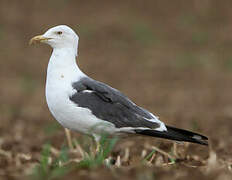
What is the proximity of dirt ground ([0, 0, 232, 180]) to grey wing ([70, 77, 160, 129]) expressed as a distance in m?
0.41

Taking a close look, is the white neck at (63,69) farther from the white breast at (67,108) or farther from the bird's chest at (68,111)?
the bird's chest at (68,111)

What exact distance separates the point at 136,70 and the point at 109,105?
977 cm

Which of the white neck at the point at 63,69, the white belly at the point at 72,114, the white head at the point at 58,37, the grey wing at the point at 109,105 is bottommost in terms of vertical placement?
the white belly at the point at 72,114

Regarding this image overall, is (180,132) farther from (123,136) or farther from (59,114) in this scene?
(59,114)

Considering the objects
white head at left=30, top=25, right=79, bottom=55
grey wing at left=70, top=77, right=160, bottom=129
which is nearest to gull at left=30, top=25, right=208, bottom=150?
grey wing at left=70, top=77, right=160, bottom=129

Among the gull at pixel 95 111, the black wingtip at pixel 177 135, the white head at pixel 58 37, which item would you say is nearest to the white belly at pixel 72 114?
the gull at pixel 95 111

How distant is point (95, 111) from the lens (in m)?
5.31

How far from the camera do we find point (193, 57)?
1600 centimetres

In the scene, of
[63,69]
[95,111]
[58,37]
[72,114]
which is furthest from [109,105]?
[58,37]

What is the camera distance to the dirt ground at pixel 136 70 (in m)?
6.48

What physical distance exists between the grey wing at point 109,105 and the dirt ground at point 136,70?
407 mm

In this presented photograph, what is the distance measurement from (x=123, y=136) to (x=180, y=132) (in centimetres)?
57

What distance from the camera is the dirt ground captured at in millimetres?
6484

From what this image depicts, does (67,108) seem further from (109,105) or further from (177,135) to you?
(177,135)
